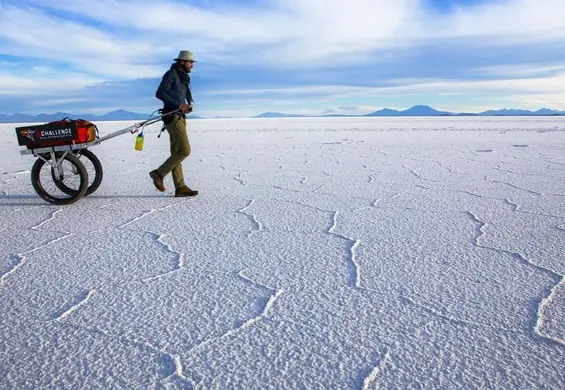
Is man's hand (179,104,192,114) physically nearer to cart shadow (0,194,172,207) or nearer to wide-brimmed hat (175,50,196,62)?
wide-brimmed hat (175,50,196,62)

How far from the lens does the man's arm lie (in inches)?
169

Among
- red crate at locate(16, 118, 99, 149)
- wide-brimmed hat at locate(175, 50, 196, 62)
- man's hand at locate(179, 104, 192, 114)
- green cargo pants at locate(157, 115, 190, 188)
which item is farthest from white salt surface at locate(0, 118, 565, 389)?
wide-brimmed hat at locate(175, 50, 196, 62)

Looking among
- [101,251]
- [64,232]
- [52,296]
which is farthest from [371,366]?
[64,232]

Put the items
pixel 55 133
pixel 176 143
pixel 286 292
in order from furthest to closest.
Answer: pixel 176 143, pixel 55 133, pixel 286 292

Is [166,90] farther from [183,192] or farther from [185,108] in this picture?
[183,192]

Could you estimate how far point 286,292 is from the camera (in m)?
2.18

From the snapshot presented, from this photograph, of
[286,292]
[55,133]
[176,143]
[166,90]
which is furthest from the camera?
[176,143]

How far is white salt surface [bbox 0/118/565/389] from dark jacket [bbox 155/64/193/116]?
0.96 m

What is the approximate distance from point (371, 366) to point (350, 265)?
1.01 metres

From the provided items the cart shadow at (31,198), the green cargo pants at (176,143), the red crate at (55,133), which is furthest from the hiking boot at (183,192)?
the red crate at (55,133)

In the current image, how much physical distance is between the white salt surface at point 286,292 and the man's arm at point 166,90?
0.98 meters

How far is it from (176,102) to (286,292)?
9.11 feet

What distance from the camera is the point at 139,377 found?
5.01 ft

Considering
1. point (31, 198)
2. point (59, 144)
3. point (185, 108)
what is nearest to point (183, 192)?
point (185, 108)
